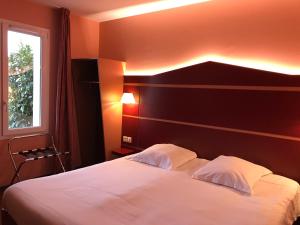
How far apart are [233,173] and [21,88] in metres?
2.73

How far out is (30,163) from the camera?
339cm

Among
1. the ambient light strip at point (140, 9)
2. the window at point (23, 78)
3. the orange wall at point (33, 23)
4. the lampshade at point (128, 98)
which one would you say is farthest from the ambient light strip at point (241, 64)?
the window at point (23, 78)

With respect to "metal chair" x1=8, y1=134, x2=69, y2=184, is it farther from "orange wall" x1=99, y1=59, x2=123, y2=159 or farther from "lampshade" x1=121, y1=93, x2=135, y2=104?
"lampshade" x1=121, y1=93, x2=135, y2=104

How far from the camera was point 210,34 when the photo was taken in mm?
2859

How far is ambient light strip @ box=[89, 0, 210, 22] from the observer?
118 inches

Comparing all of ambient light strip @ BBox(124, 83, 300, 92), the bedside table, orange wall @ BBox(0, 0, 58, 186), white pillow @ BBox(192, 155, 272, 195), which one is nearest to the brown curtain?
orange wall @ BBox(0, 0, 58, 186)

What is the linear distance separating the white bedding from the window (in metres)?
1.36

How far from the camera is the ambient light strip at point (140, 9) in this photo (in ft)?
9.84

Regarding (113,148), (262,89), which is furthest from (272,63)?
(113,148)

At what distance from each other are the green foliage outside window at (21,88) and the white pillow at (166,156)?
1549mm

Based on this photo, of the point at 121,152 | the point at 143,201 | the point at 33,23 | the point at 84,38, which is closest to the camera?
the point at 143,201

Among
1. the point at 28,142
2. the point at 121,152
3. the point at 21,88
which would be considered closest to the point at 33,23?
the point at 21,88

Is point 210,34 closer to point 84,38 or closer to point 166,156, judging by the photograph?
point 166,156

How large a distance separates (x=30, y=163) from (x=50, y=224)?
2045 millimetres
